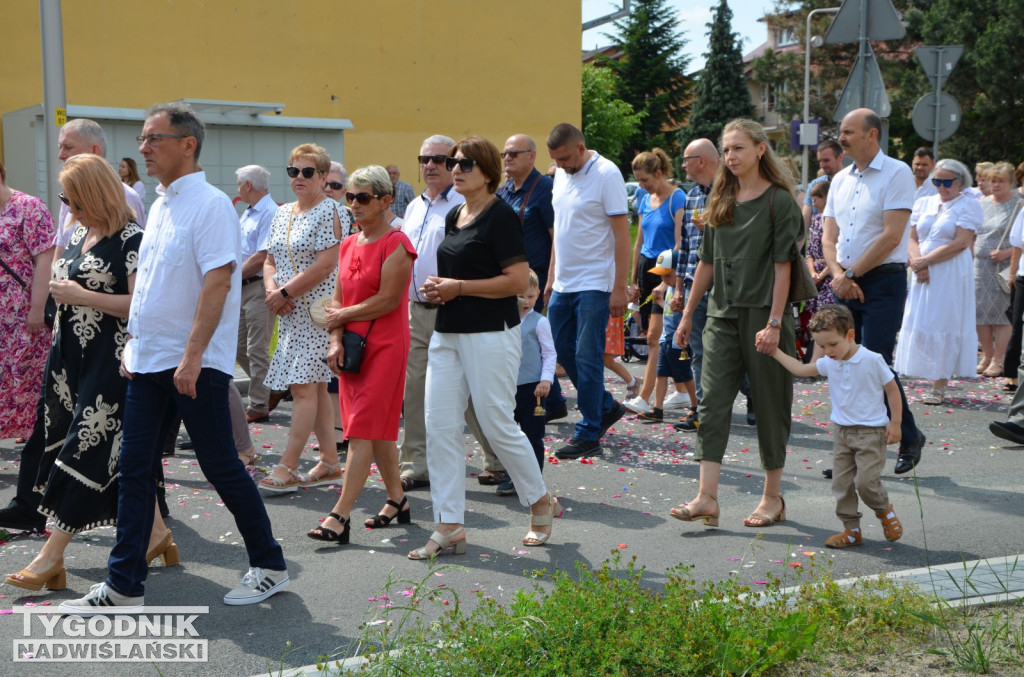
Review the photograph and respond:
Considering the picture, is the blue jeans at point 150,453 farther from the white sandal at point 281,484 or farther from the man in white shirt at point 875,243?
the man in white shirt at point 875,243

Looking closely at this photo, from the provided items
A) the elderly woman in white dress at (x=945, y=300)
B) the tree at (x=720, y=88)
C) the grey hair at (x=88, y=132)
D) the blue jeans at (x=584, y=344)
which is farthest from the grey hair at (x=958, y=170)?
the tree at (x=720, y=88)

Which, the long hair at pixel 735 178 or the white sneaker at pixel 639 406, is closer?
the long hair at pixel 735 178

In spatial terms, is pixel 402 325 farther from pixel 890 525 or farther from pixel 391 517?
pixel 890 525

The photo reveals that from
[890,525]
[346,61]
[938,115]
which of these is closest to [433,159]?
[890,525]

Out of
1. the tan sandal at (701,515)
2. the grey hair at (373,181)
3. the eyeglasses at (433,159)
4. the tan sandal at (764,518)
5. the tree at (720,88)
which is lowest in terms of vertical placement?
the tan sandal at (764,518)

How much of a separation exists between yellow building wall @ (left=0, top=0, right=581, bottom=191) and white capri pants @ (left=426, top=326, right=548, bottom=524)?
648 inches

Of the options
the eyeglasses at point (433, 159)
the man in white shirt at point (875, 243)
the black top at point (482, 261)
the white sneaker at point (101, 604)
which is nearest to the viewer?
the white sneaker at point (101, 604)

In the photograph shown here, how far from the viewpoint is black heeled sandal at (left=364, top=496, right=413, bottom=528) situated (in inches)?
249

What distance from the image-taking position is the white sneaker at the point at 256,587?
4.98 meters

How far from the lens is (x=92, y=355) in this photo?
17.0 feet

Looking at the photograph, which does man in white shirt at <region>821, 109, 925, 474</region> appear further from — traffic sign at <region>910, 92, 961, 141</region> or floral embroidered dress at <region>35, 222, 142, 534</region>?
traffic sign at <region>910, 92, 961, 141</region>

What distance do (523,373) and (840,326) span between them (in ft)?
6.17

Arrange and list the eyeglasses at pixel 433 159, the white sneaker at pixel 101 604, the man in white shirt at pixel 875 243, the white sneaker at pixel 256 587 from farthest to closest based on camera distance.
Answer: the man in white shirt at pixel 875 243, the eyeglasses at pixel 433 159, the white sneaker at pixel 256 587, the white sneaker at pixel 101 604

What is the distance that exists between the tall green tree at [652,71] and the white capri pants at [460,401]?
72.7m
